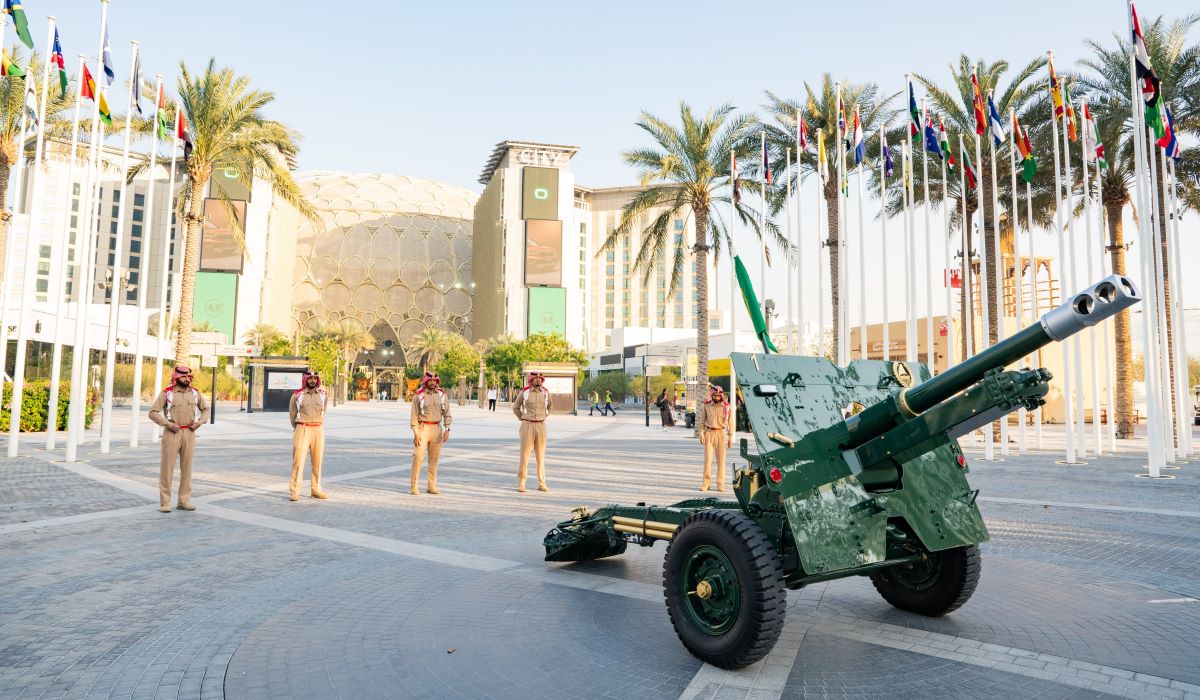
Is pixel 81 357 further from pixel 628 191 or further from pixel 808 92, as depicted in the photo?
pixel 628 191

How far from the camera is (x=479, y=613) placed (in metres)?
4.74

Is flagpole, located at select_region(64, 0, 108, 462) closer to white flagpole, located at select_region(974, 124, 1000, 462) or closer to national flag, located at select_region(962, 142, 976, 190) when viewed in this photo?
white flagpole, located at select_region(974, 124, 1000, 462)

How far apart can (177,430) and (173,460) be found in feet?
1.24

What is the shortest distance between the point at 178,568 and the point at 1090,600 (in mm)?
7024

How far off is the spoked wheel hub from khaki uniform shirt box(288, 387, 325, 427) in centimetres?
708

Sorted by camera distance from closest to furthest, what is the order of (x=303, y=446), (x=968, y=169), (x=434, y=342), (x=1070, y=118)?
1. (x=303, y=446)
2. (x=1070, y=118)
3. (x=968, y=169)
4. (x=434, y=342)

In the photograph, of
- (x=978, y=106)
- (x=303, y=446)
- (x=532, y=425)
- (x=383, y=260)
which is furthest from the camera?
(x=383, y=260)

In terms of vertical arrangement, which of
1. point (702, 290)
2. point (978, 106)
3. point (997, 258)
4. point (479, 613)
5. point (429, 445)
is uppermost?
point (978, 106)

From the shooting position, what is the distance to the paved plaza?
3594mm

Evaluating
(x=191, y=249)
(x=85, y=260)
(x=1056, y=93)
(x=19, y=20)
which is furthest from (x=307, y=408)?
(x=1056, y=93)

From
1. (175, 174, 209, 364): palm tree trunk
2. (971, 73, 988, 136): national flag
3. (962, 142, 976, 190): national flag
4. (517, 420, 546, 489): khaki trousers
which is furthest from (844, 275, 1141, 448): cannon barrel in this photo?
(175, 174, 209, 364): palm tree trunk

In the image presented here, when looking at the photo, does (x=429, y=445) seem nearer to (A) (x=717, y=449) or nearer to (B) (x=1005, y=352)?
(A) (x=717, y=449)

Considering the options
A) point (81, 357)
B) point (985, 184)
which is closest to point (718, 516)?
point (81, 357)

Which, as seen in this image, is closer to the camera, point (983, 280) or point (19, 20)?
point (19, 20)
